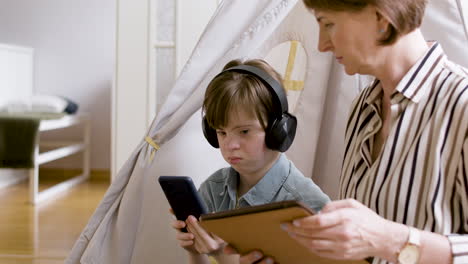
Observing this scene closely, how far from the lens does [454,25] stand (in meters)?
1.54

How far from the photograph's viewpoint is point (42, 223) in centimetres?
323

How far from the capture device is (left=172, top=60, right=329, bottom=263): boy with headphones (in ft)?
4.21

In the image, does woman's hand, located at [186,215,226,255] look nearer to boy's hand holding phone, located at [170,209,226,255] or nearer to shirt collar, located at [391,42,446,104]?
boy's hand holding phone, located at [170,209,226,255]

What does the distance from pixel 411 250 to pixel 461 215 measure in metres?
0.13

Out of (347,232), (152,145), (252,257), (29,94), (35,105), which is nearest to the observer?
(347,232)

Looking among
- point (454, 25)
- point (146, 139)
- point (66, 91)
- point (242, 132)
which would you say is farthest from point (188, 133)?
point (66, 91)

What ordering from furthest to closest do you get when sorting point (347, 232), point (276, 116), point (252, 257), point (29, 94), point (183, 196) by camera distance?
1. point (29, 94)
2. point (276, 116)
3. point (183, 196)
4. point (252, 257)
5. point (347, 232)

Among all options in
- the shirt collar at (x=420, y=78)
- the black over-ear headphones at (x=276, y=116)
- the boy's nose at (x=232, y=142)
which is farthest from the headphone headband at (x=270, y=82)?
the shirt collar at (x=420, y=78)

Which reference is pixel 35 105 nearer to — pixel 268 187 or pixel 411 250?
pixel 268 187

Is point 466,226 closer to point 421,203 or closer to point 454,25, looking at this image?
point 421,203

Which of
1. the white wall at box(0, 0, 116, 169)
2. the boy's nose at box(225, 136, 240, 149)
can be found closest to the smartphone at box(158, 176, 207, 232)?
the boy's nose at box(225, 136, 240, 149)

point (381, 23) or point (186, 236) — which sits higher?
point (381, 23)

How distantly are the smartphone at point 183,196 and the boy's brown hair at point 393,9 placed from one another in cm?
43

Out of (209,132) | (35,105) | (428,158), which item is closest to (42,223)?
(35,105)
